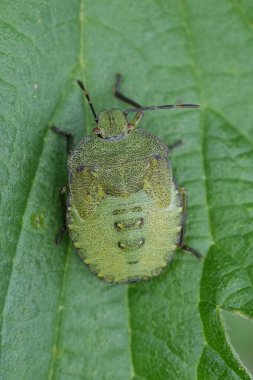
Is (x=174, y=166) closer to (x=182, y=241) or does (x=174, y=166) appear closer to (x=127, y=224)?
(x=182, y=241)

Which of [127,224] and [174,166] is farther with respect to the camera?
[174,166]

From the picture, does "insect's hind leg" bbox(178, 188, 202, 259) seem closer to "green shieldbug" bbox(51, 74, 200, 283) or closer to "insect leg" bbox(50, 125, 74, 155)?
"green shieldbug" bbox(51, 74, 200, 283)

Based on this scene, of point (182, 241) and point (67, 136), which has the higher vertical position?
point (67, 136)

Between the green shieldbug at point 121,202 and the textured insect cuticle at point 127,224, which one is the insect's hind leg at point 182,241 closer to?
the green shieldbug at point 121,202

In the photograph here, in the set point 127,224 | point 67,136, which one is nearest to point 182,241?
point 127,224

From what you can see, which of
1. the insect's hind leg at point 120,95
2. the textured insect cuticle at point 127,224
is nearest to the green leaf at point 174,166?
the insect's hind leg at point 120,95

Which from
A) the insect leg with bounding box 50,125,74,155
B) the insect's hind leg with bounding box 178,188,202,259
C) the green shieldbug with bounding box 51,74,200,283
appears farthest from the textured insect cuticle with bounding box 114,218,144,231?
the insect leg with bounding box 50,125,74,155

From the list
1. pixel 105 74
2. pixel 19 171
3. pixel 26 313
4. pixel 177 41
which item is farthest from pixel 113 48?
pixel 26 313
